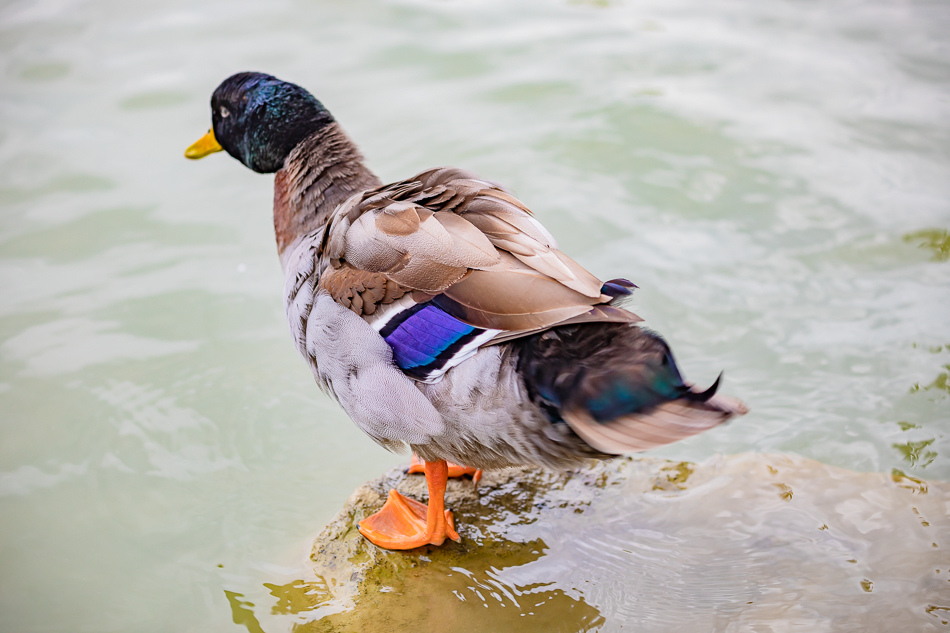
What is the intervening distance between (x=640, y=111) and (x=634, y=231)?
5.18ft

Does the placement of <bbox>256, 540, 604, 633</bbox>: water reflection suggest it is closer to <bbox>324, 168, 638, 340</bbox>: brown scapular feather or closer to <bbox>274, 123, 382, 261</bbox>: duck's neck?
<bbox>324, 168, 638, 340</bbox>: brown scapular feather

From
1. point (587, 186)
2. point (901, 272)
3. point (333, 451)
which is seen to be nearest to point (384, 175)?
point (587, 186)

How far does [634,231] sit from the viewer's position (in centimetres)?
530

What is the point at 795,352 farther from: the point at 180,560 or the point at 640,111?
the point at 180,560

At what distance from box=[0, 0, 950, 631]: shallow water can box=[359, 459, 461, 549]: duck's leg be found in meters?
0.44

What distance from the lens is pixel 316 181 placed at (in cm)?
333

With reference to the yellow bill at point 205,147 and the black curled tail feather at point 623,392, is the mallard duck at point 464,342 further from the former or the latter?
the yellow bill at point 205,147

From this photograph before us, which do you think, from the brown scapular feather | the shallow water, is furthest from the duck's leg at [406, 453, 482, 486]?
the brown scapular feather

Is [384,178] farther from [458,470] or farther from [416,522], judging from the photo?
[416,522]

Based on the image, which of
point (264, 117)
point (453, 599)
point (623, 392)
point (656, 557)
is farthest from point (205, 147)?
point (656, 557)

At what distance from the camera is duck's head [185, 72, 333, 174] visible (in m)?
3.50

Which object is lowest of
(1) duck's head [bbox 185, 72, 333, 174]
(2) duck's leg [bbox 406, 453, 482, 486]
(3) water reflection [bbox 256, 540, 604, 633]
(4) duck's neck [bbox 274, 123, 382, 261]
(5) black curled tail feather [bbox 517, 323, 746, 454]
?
(3) water reflection [bbox 256, 540, 604, 633]

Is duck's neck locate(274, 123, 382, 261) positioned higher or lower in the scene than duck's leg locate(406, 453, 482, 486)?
higher

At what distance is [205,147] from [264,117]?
1.80 feet
